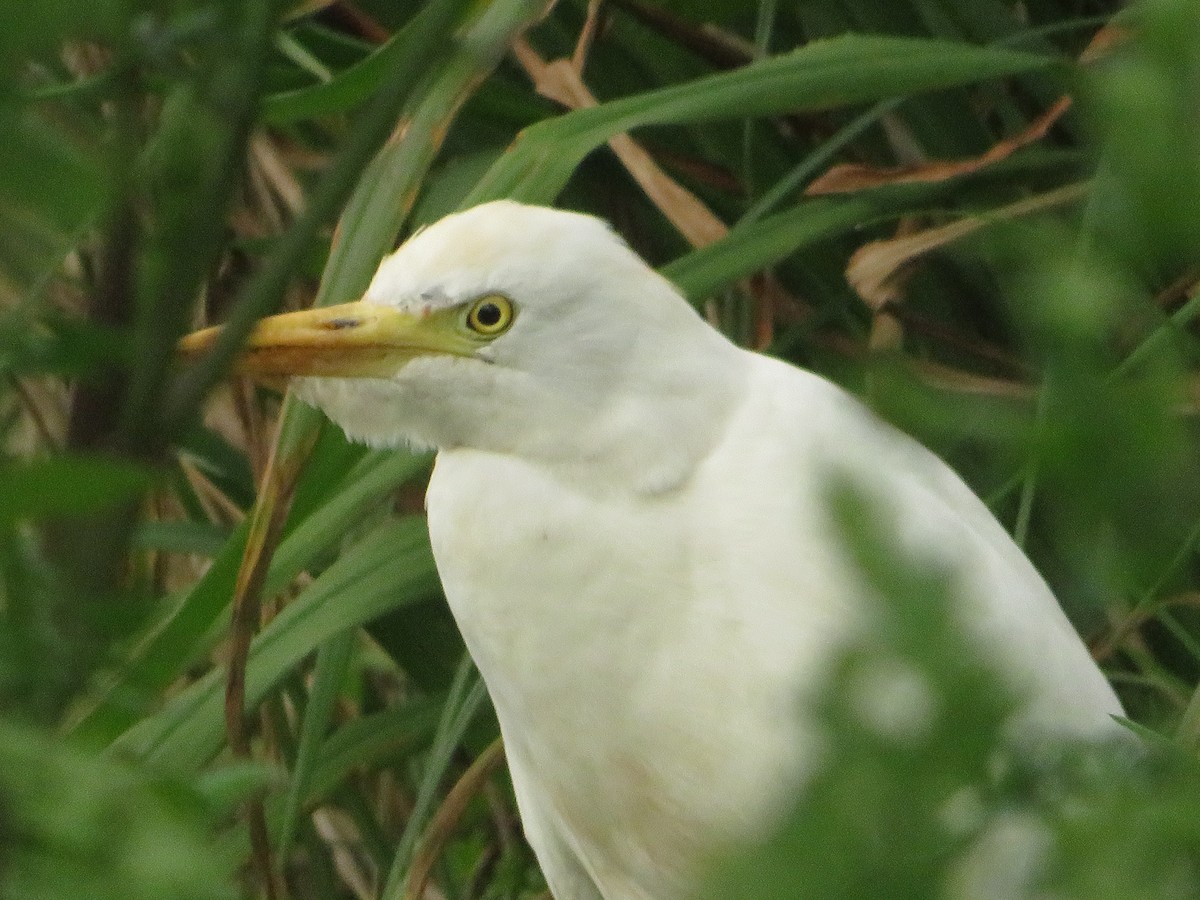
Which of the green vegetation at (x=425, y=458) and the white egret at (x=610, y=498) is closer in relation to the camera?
the green vegetation at (x=425, y=458)

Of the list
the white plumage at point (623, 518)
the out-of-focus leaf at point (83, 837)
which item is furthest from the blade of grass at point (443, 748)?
the out-of-focus leaf at point (83, 837)

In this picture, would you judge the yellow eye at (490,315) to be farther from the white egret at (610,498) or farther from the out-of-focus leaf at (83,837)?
the out-of-focus leaf at (83,837)

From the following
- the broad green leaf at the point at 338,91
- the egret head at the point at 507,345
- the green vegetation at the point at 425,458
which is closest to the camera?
the green vegetation at the point at 425,458

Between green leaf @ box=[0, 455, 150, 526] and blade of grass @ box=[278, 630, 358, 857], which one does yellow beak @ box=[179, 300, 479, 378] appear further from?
green leaf @ box=[0, 455, 150, 526]

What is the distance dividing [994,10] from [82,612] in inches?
59.8

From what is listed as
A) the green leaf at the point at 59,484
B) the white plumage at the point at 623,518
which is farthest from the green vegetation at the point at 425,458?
the white plumage at the point at 623,518

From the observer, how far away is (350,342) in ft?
4.06

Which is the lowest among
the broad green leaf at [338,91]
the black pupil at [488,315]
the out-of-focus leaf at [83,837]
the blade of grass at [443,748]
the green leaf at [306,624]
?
the blade of grass at [443,748]

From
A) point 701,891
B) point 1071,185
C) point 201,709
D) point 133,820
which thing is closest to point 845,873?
point 701,891

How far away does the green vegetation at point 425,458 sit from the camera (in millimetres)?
291

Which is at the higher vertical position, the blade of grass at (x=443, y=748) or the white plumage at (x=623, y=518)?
the white plumage at (x=623, y=518)

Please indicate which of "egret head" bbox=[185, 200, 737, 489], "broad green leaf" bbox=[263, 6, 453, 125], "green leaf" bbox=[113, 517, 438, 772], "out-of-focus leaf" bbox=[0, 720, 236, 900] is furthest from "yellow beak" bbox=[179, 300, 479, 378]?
"out-of-focus leaf" bbox=[0, 720, 236, 900]

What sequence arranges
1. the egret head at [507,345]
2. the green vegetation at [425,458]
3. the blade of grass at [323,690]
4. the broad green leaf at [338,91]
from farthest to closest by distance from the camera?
the blade of grass at [323,690] < the broad green leaf at [338,91] < the egret head at [507,345] < the green vegetation at [425,458]

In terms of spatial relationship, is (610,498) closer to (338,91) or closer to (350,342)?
(350,342)
